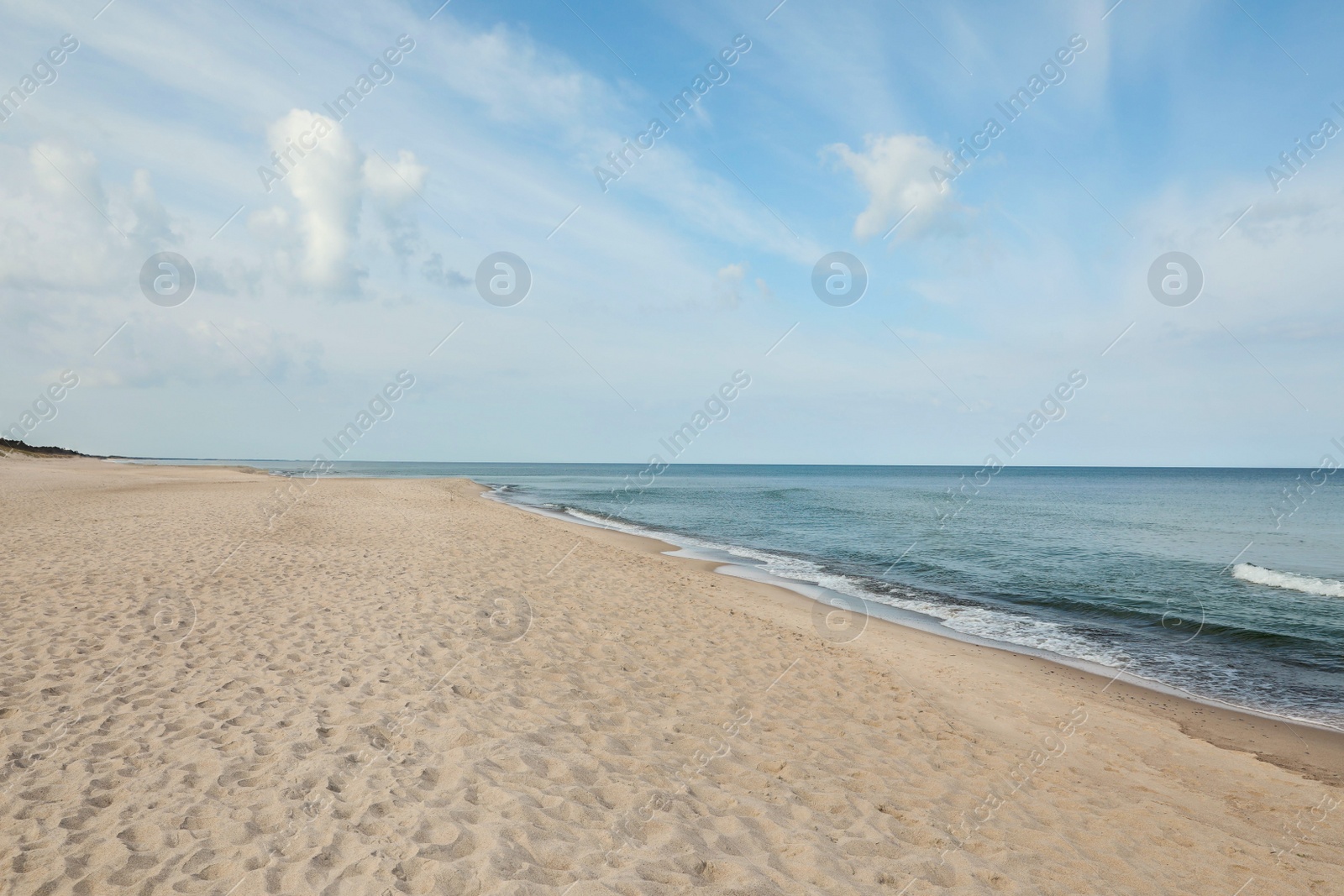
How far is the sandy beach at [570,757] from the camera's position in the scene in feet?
13.1

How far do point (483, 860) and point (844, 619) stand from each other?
414 inches

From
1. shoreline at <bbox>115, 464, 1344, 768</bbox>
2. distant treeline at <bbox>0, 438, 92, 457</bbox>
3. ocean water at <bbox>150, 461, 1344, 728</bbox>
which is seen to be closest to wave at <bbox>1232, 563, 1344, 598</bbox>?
ocean water at <bbox>150, 461, 1344, 728</bbox>

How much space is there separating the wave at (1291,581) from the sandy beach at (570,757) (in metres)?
11.6

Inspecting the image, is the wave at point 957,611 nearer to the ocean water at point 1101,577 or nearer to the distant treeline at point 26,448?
the ocean water at point 1101,577

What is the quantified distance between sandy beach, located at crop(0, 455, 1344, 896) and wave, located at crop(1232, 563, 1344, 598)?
1161 cm

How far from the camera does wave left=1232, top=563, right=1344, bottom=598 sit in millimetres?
16719

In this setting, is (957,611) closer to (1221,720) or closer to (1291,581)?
(1221,720)

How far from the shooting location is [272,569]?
38.3ft

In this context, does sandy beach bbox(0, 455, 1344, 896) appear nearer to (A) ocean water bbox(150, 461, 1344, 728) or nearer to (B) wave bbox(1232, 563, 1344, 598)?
(A) ocean water bbox(150, 461, 1344, 728)

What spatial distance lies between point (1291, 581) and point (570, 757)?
2194 cm

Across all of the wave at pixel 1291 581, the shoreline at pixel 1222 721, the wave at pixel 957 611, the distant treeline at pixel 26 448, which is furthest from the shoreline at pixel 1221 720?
the distant treeline at pixel 26 448

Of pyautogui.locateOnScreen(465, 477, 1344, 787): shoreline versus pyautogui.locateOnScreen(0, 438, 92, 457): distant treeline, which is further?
pyautogui.locateOnScreen(0, 438, 92, 457): distant treeline

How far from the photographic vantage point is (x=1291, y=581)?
1772 centimetres

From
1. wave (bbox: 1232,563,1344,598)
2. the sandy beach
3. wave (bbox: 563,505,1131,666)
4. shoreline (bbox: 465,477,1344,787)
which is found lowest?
the sandy beach
